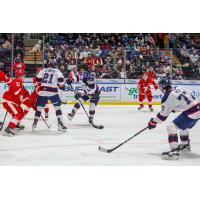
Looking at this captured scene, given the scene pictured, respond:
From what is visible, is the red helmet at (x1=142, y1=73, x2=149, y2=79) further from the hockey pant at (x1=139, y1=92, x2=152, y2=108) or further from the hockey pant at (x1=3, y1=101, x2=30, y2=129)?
the hockey pant at (x1=3, y1=101, x2=30, y2=129)

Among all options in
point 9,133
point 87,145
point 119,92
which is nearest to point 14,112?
point 9,133

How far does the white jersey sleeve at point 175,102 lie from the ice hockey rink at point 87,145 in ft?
1.75

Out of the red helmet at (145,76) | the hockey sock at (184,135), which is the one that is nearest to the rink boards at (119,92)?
the red helmet at (145,76)

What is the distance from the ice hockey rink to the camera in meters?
4.86

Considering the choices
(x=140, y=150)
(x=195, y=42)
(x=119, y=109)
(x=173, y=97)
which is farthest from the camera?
(x=119, y=109)

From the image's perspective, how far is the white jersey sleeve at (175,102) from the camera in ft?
15.1

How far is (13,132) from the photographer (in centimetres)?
620

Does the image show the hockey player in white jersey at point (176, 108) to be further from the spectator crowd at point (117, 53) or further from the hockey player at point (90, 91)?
the spectator crowd at point (117, 53)

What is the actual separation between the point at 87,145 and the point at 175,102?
1.47 metres

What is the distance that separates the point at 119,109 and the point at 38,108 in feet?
10.5

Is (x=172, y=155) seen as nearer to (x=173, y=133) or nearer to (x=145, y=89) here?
(x=173, y=133)

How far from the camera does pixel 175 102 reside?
4.61 metres

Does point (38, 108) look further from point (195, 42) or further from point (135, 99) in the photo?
point (135, 99)
